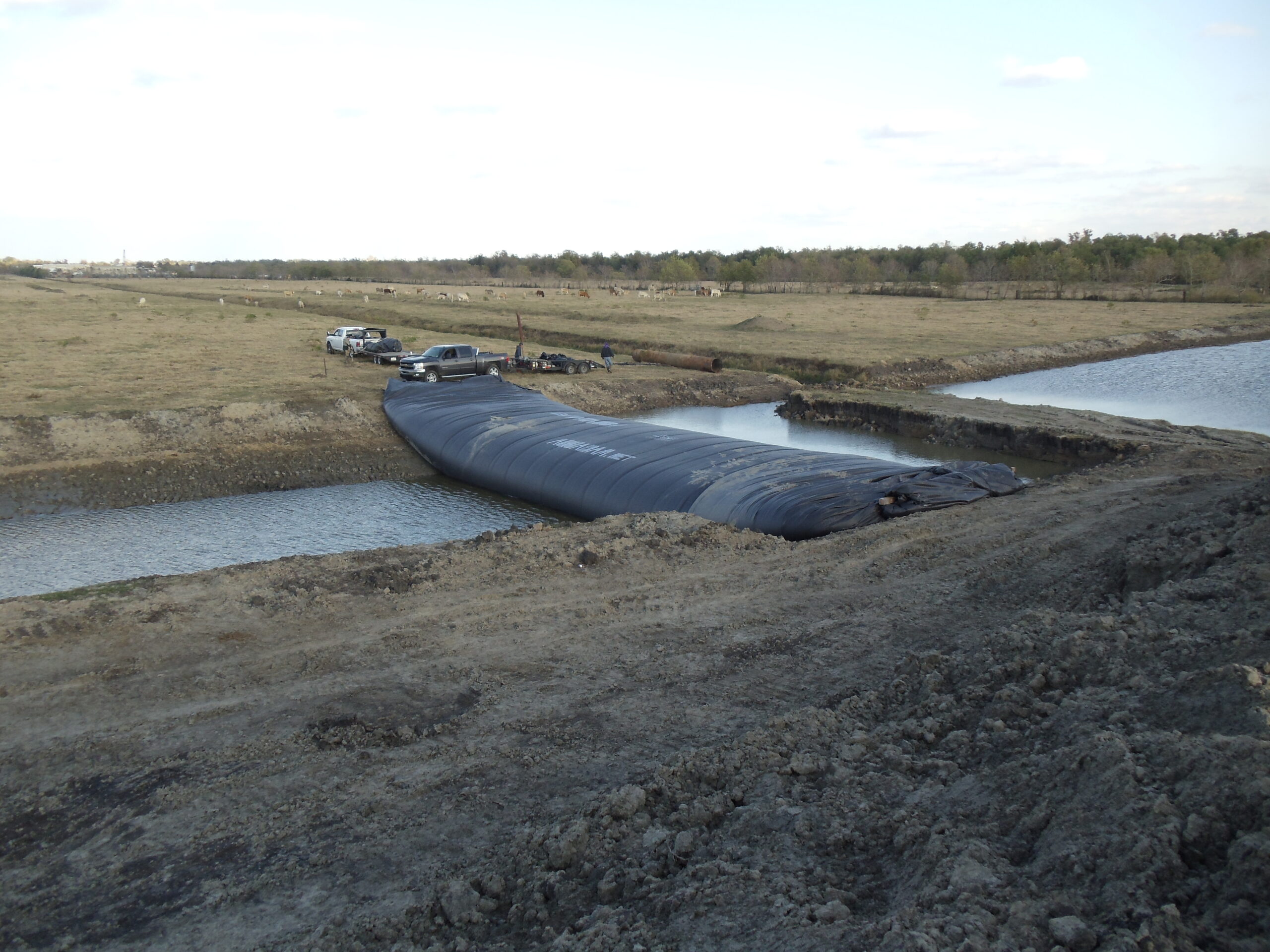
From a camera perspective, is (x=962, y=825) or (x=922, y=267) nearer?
(x=962, y=825)

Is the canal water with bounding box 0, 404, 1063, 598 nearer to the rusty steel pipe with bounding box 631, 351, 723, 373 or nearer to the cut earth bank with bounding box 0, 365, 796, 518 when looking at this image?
the cut earth bank with bounding box 0, 365, 796, 518

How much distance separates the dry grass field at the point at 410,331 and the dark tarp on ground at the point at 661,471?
6819 millimetres

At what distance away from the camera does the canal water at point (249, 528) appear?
1645 centimetres

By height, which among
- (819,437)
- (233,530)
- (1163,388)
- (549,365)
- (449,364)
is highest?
(449,364)

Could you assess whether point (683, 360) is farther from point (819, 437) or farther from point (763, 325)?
point (763, 325)

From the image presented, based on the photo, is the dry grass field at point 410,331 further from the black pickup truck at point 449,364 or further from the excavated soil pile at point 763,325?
the black pickup truck at point 449,364

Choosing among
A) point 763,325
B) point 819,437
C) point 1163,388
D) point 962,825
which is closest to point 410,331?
point 763,325

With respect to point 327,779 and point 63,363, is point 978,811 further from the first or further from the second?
point 63,363

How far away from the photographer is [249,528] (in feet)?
62.9

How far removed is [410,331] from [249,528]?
3657 centimetres

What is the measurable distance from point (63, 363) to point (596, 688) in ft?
112

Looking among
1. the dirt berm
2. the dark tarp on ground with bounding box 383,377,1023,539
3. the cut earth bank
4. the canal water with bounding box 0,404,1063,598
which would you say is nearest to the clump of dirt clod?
the dirt berm

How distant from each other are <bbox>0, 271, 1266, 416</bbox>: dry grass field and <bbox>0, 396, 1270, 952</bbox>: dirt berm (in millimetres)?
19586

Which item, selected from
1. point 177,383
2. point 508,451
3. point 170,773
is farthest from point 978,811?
point 177,383
